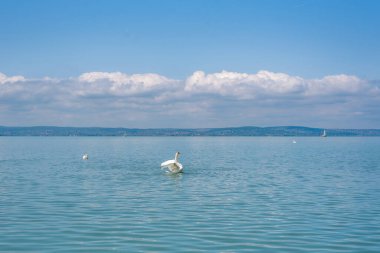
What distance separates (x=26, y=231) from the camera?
2247 centimetres

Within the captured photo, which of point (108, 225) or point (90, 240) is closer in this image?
point (90, 240)

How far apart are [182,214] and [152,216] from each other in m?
1.89

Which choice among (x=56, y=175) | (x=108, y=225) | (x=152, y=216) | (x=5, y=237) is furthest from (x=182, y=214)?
(x=56, y=175)

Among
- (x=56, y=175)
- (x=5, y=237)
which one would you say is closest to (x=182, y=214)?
(x=5, y=237)

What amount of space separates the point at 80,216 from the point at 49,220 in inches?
72.9

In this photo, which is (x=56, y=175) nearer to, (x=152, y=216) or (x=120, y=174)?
(x=120, y=174)

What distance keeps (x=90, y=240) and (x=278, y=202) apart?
51.4 feet

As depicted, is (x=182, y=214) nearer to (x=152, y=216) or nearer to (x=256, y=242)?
(x=152, y=216)

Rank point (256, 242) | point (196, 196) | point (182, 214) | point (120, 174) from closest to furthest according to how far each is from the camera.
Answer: point (256, 242), point (182, 214), point (196, 196), point (120, 174)

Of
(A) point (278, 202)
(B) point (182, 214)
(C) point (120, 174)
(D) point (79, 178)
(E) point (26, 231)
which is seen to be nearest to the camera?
(E) point (26, 231)

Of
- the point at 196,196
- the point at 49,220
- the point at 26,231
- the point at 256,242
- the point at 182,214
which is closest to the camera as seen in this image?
the point at 256,242

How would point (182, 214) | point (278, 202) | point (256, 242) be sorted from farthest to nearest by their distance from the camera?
point (278, 202) < point (182, 214) < point (256, 242)

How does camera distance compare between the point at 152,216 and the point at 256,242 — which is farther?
the point at 152,216

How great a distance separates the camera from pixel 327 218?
1040 inches
